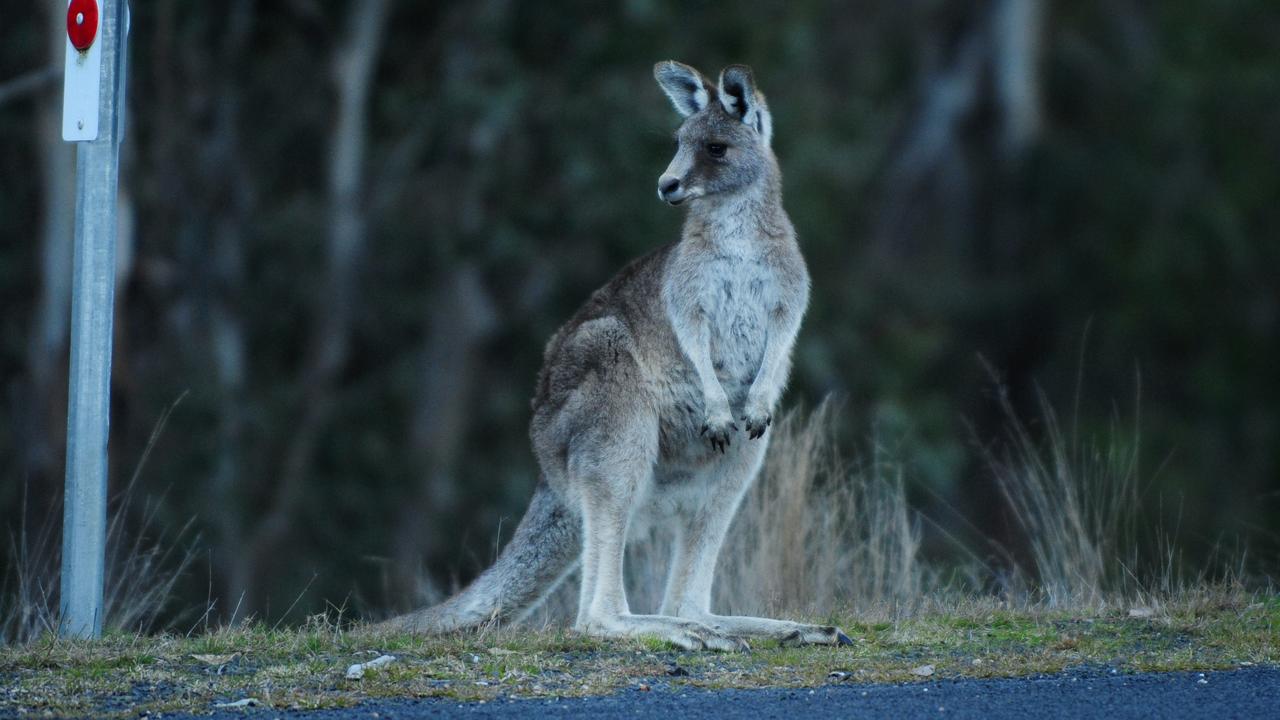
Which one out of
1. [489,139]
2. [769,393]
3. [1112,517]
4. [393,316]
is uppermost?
[489,139]

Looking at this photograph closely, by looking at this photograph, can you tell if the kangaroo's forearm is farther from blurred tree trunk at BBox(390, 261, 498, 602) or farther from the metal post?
blurred tree trunk at BBox(390, 261, 498, 602)

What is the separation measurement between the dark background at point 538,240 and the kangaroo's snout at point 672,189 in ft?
24.5

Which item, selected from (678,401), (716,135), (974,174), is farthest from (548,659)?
(974,174)

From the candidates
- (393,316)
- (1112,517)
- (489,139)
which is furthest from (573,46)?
(1112,517)

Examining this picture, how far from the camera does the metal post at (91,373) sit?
17.2ft

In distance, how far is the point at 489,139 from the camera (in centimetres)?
1585

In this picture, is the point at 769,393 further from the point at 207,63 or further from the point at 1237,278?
the point at 1237,278

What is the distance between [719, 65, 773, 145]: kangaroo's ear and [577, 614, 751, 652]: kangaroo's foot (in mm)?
1928

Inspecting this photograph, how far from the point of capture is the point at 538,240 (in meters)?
16.0

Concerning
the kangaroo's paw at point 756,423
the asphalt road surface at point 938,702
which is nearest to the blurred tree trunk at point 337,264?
the kangaroo's paw at point 756,423

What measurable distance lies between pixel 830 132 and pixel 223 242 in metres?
6.36

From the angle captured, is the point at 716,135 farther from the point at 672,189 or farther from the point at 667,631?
the point at 667,631

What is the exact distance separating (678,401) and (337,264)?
34.6 feet

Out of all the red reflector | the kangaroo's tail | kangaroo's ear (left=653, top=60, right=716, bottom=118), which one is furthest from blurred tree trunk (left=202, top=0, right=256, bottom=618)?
the red reflector
